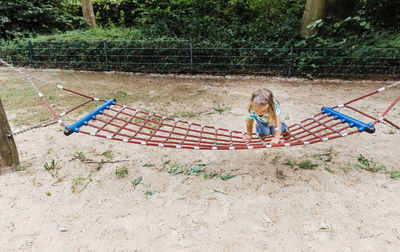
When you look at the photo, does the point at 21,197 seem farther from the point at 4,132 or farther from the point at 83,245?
the point at 83,245

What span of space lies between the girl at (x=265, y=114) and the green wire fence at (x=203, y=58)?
4.45 meters

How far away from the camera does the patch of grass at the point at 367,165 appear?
3.17 meters

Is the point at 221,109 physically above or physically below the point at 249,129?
below

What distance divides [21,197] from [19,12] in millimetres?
10024

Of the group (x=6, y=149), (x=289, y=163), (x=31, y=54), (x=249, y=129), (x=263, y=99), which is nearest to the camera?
(x=263, y=99)

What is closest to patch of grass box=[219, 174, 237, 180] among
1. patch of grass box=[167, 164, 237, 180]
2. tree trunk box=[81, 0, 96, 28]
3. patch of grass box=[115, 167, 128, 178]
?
patch of grass box=[167, 164, 237, 180]

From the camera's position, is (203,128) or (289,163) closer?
(289,163)

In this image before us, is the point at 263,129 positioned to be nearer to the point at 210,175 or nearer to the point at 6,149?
the point at 210,175

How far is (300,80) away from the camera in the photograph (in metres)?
7.10

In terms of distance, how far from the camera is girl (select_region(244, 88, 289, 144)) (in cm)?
271

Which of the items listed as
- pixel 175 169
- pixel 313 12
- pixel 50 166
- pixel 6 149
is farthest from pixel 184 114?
pixel 313 12

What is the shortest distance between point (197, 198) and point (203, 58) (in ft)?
18.3

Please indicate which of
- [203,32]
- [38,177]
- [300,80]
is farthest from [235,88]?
[38,177]

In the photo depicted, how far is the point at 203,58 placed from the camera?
7.66 metres
